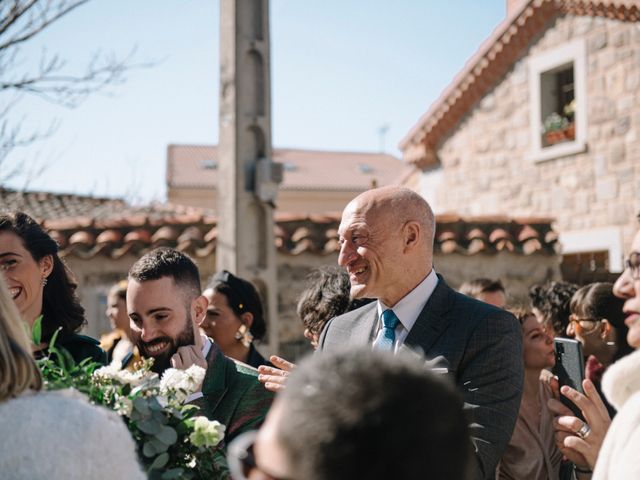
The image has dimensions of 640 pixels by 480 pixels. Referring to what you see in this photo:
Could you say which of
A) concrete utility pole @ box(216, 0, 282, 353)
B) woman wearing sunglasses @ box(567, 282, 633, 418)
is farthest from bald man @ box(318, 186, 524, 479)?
concrete utility pole @ box(216, 0, 282, 353)

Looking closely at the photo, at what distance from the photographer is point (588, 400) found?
2363 millimetres

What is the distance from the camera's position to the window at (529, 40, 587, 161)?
10766 mm

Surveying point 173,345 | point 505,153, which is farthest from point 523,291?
point 173,345

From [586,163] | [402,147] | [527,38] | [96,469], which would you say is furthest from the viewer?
[402,147]

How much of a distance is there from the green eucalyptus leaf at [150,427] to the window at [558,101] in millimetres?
9615

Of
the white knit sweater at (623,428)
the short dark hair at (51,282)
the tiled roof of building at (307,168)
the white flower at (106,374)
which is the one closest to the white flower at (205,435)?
the white flower at (106,374)

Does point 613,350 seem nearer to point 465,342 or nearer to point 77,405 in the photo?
point 465,342

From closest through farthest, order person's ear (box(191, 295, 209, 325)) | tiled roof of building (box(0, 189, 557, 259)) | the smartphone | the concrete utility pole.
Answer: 1. the smartphone
2. person's ear (box(191, 295, 209, 325))
3. the concrete utility pole
4. tiled roof of building (box(0, 189, 557, 259))

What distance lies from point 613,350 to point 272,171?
12.1 ft

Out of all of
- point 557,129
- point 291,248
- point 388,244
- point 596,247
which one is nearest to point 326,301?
point 388,244

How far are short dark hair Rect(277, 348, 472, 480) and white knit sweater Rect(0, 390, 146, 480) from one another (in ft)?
1.73

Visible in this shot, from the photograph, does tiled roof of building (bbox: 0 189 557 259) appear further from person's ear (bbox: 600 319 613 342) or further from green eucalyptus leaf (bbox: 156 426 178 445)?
green eucalyptus leaf (bbox: 156 426 178 445)

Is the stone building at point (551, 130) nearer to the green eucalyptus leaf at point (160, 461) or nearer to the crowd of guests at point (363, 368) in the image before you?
the crowd of guests at point (363, 368)

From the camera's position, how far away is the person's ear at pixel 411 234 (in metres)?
2.93
